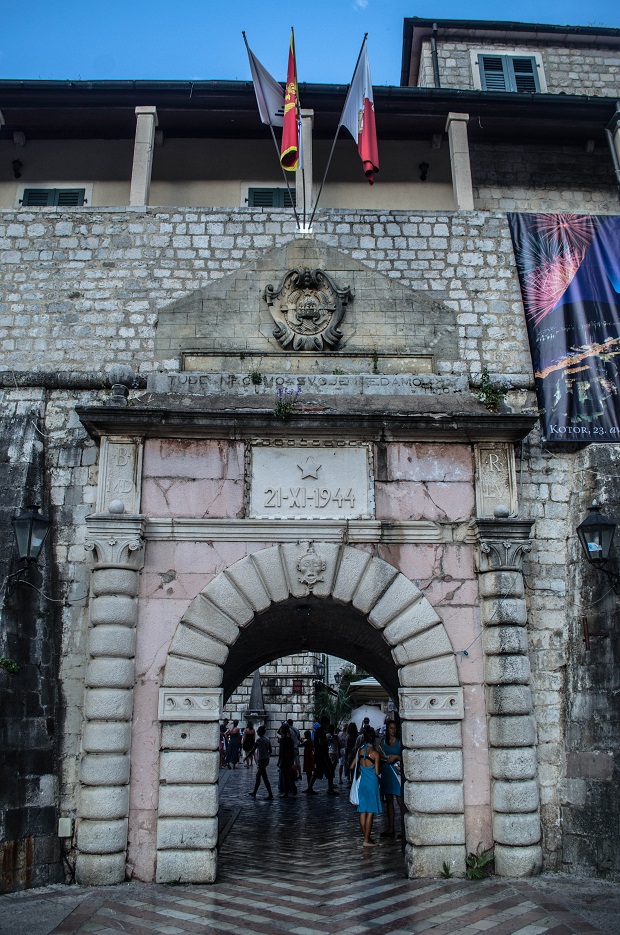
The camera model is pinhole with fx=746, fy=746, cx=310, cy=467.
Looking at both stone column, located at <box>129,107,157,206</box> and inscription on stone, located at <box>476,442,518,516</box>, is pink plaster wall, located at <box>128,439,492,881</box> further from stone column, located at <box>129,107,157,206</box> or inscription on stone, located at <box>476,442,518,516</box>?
stone column, located at <box>129,107,157,206</box>

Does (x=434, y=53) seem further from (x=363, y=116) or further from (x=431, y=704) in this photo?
(x=431, y=704)

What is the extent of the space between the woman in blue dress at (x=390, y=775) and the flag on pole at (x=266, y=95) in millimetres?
7988

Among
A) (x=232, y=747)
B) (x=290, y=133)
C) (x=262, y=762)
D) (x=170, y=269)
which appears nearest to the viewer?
(x=290, y=133)

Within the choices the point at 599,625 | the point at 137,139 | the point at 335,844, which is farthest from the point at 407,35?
the point at 335,844

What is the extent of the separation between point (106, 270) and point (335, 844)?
7264 mm

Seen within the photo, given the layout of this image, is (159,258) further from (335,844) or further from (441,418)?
(335,844)

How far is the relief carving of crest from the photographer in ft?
28.0

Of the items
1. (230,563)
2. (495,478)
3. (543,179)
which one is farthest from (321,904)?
(543,179)

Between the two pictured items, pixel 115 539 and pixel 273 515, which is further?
pixel 273 515

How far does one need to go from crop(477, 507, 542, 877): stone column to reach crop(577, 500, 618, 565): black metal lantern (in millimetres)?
563

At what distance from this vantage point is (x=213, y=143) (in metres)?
11.1

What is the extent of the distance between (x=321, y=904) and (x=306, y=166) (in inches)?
330

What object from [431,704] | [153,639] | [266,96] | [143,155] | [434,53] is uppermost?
[434,53]

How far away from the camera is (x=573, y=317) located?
888 cm
